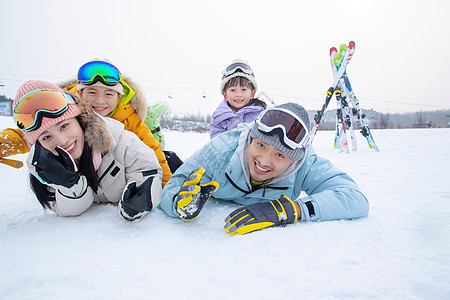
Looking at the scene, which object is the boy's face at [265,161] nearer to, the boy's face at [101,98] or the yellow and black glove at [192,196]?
the yellow and black glove at [192,196]

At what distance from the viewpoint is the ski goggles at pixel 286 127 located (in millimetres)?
1486

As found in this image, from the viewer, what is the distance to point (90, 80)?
213 centimetres

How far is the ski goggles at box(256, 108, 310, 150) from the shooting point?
1.49 meters

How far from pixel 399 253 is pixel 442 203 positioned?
1.27m

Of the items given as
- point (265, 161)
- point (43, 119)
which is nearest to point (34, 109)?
point (43, 119)

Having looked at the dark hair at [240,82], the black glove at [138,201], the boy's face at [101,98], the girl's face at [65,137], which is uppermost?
the dark hair at [240,82]

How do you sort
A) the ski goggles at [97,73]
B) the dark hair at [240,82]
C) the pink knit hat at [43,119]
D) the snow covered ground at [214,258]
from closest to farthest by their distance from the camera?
the snow covered ground at [214,258] < the pink knit hat at [43,119] < the ski goggles at [97,73] < the dark hair at [240,82]

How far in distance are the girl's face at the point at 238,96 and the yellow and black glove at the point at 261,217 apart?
6.62ft

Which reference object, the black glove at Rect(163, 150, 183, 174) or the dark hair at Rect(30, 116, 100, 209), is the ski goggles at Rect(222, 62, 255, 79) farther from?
the dark hair at Rect(30, 116, 100, 209)

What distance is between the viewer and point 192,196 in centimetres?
138

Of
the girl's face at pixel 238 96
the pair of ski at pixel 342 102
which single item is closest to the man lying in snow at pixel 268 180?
the girl's face at pixel 238 96

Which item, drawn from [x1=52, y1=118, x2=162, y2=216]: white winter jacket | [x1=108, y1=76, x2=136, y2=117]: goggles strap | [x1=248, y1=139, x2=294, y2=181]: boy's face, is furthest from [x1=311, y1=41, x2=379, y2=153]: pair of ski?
[x1=52, y1=118, x2=162, y2=216]: white winter jacket

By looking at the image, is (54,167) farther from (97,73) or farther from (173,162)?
(173,162)

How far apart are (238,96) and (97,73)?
1697 mm
